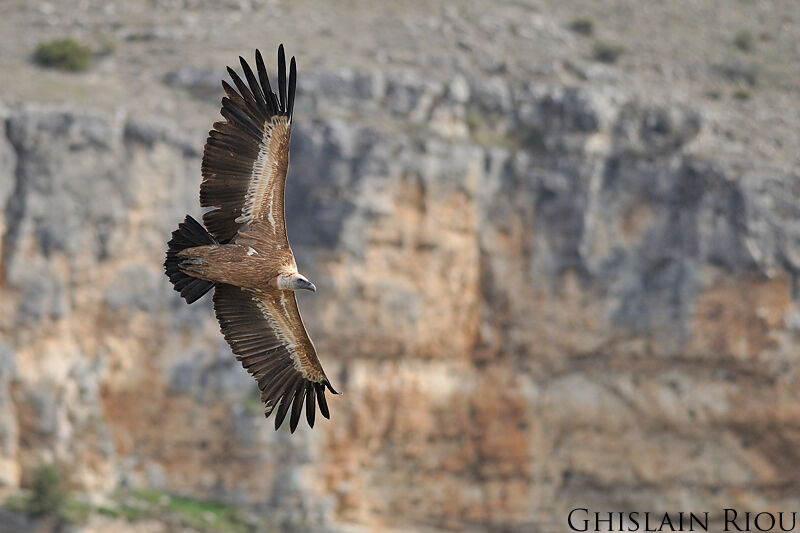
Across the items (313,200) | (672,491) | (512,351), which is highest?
(313,200)

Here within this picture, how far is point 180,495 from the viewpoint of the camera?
28.5 meters

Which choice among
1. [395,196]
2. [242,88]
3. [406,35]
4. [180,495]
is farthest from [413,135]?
[242,88]

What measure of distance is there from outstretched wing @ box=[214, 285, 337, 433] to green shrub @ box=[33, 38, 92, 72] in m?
18.0

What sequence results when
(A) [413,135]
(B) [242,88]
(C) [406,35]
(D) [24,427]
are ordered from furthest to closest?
(C) [406,35] < (A) [413,135] < (D) [24,427] < (B) [242,88]

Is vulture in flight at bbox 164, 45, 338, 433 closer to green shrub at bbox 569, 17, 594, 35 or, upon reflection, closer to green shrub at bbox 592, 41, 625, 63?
green shrub at bbox 592, 41, 625, 63

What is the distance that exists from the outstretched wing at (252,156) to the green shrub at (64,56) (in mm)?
18149

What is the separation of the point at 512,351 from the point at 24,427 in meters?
9.56

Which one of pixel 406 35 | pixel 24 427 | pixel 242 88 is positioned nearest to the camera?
pixel 242 88

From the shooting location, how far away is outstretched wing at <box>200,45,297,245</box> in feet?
42.8

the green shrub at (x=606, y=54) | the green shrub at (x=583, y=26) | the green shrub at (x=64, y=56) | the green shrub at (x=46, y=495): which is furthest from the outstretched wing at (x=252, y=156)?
the green shrub at (x=583, y=26)

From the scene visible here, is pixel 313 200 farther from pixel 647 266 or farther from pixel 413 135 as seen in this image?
pixel 647 266

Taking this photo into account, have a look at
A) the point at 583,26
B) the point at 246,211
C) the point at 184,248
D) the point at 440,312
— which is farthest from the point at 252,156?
the point at 583,26

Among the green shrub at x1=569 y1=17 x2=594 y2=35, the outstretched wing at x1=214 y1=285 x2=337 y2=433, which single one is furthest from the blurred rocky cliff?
the outstretched wing at x1=214 y1=285 x2=337 y2=433

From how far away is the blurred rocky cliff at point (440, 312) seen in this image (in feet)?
92.4
